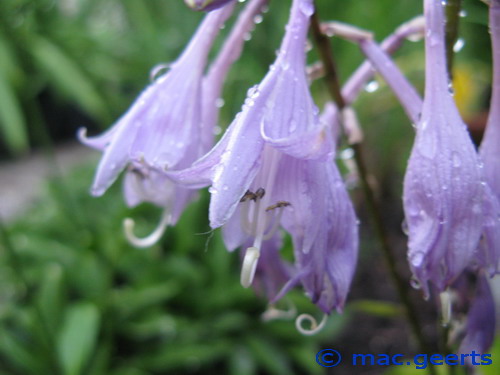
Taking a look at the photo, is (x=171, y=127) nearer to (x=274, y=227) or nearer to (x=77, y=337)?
(x=274, y=227)

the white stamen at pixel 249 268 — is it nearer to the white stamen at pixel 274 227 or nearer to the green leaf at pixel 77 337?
the white stamen at pixel 274 227

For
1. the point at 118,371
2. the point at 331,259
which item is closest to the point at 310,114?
the point at 331,259

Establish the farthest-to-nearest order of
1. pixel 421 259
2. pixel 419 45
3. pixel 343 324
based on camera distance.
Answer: pixel 419 45
pixel 343 324
pixel 421 259

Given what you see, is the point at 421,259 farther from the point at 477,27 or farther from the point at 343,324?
the point at 477,27

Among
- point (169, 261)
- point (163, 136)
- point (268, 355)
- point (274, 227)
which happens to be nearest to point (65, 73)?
point (169, 261)

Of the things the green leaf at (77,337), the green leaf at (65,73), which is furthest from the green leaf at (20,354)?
the green leaf at (65,73)

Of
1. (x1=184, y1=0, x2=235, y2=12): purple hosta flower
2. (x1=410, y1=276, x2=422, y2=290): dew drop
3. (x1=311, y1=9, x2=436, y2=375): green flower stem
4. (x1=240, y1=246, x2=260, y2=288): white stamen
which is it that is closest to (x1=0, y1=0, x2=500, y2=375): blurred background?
(x1=311, y1=9, x2=436, y2=375): green flower stem
